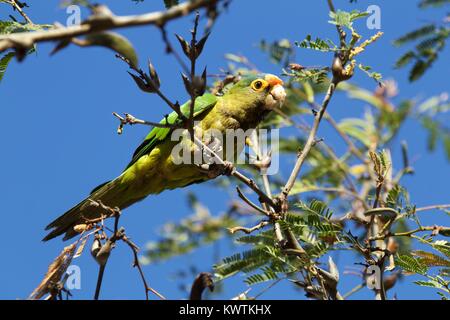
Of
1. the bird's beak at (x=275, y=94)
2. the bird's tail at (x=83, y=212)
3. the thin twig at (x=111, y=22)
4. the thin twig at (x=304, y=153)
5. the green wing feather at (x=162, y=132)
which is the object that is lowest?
the thin twig at (x=111, y=22)

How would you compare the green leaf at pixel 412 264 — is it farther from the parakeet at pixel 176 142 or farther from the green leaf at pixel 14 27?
the green leaf at pixel 14 27

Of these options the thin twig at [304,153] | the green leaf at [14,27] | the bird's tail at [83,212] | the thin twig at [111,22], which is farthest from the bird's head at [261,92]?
the thin twig at [111,22]

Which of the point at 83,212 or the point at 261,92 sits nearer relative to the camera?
the point at 83,212

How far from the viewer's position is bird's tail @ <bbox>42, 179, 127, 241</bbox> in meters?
5.06

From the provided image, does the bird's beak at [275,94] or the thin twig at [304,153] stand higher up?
the bird's beak at [275,94]

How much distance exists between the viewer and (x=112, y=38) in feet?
5.61

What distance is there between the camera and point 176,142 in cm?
551

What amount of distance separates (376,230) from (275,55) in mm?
2408

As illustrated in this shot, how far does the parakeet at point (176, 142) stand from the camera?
5.55 metres

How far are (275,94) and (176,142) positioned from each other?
3.65 ft

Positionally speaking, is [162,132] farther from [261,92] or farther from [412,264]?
[412,264]

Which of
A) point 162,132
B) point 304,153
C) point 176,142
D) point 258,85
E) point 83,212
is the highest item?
point 258,85

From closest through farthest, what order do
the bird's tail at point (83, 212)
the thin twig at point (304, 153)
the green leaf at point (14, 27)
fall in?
the thin twig at point (304, 153), the green leaf at point (14, 27), the bird's tail at point (83, 212)

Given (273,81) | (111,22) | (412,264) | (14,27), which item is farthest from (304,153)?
(273,81)
